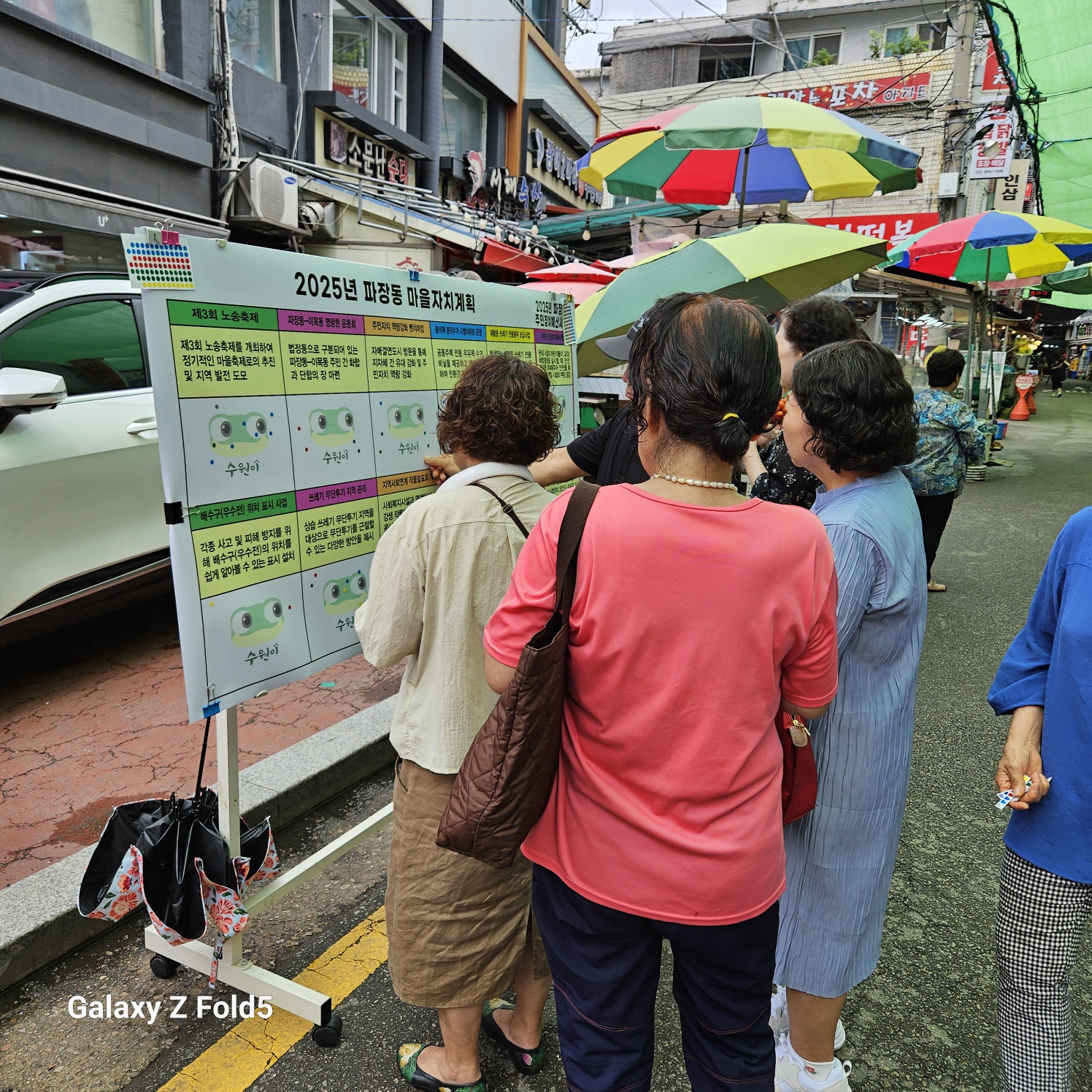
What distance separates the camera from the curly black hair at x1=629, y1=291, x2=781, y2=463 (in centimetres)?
127

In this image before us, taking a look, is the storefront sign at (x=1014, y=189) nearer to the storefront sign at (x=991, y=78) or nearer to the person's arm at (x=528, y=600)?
the storefront sign at (x=991, y=78)

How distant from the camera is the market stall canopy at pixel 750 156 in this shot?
14.0 feet

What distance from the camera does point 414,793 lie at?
6.44ft

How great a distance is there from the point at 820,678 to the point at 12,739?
363cm

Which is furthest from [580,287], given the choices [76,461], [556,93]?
[556,93]

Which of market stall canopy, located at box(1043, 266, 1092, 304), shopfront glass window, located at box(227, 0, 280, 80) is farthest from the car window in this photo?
market stall canopy, located at box(1043, 266, 1092, 304)

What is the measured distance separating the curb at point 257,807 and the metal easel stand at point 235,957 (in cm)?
27

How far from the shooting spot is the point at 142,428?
4312 mm

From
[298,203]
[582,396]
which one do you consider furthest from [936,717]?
[298,203]

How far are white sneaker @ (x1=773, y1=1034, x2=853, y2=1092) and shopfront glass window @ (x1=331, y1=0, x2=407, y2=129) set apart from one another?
11496 millimetres

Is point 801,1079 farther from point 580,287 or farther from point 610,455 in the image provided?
point 580,287

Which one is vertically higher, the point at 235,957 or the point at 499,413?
the point at 499,413

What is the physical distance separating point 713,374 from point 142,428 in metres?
3.88

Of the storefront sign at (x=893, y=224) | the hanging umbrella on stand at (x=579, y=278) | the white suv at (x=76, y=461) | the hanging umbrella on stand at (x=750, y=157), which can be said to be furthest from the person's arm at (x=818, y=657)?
the storefront sign at (x=893, y=224)
